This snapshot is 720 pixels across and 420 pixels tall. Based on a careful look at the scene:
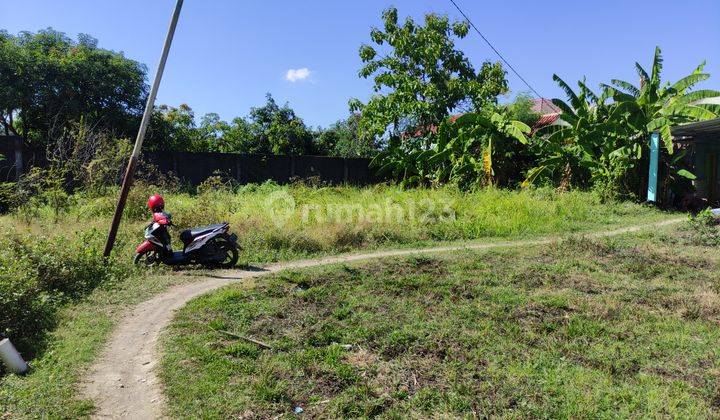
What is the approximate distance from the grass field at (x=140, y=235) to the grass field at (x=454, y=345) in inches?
36.1

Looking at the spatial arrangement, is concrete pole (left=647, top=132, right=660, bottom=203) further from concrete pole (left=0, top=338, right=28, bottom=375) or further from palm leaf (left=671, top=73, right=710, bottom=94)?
concrete pole (left=0, top=338, right=28, bottom=375)

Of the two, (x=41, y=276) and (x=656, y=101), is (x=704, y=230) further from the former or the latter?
(x=41, y=276)

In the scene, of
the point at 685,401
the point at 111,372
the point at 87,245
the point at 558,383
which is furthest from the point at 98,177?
A: the point at 685,401

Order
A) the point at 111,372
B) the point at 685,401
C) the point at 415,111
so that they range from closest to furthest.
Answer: the point at 685,401
the point at 111,372
the point at 415,111

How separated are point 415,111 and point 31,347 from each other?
16.3m

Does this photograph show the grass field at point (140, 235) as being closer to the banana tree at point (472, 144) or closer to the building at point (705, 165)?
the banana tree at point (472, 144)

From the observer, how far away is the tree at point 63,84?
15031 millimetres

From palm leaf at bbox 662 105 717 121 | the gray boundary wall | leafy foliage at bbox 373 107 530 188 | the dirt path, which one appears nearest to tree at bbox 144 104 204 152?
the gray boundary wall

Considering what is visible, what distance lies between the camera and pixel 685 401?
139 inches

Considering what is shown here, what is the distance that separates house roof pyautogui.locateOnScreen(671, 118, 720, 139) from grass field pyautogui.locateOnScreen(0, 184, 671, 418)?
233 centimetres

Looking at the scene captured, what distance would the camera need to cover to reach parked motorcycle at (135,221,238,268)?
7.43 metres

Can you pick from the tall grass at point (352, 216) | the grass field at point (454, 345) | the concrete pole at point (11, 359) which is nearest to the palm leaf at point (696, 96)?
the tall grass at point (352, 216)

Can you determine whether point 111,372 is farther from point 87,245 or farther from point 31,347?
point 87,245

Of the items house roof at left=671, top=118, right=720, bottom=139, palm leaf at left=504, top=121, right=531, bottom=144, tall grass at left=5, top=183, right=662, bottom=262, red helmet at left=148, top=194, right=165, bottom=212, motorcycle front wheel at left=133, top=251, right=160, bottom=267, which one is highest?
palm leaf at left=504, top=121, right=531, bottom=144
